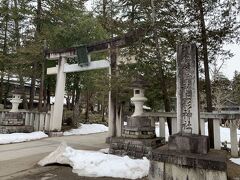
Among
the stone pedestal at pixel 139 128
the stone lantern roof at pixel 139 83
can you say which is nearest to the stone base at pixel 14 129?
the stone pedestal at pixel 139 128

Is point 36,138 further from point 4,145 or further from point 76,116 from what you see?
point 76,116

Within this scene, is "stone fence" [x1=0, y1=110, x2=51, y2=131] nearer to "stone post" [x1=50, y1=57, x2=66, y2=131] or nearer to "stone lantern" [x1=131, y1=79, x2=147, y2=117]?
"stone post" [x1=50, y1=57, x2=66, y2=131]

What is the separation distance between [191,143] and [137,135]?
8.21 feet

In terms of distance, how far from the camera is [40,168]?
5.87m

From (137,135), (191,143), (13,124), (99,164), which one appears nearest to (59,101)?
(13,124)

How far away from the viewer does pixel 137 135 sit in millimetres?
6809

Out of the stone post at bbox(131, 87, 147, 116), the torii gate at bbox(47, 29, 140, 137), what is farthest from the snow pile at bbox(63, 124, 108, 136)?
the stone post at bbox(131, 87, 147, 116)

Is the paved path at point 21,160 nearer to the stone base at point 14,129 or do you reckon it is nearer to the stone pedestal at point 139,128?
the stone pedestal at point 139,128

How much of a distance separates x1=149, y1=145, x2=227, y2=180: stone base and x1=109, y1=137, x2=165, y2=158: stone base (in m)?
1.55

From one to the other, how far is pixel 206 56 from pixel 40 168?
19.8ft

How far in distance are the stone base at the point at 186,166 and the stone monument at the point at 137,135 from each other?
1.76 meters

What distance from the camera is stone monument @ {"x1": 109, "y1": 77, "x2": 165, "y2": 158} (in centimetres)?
655

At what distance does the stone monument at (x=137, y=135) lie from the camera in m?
6.55

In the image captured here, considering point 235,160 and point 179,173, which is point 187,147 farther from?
point 235,160
